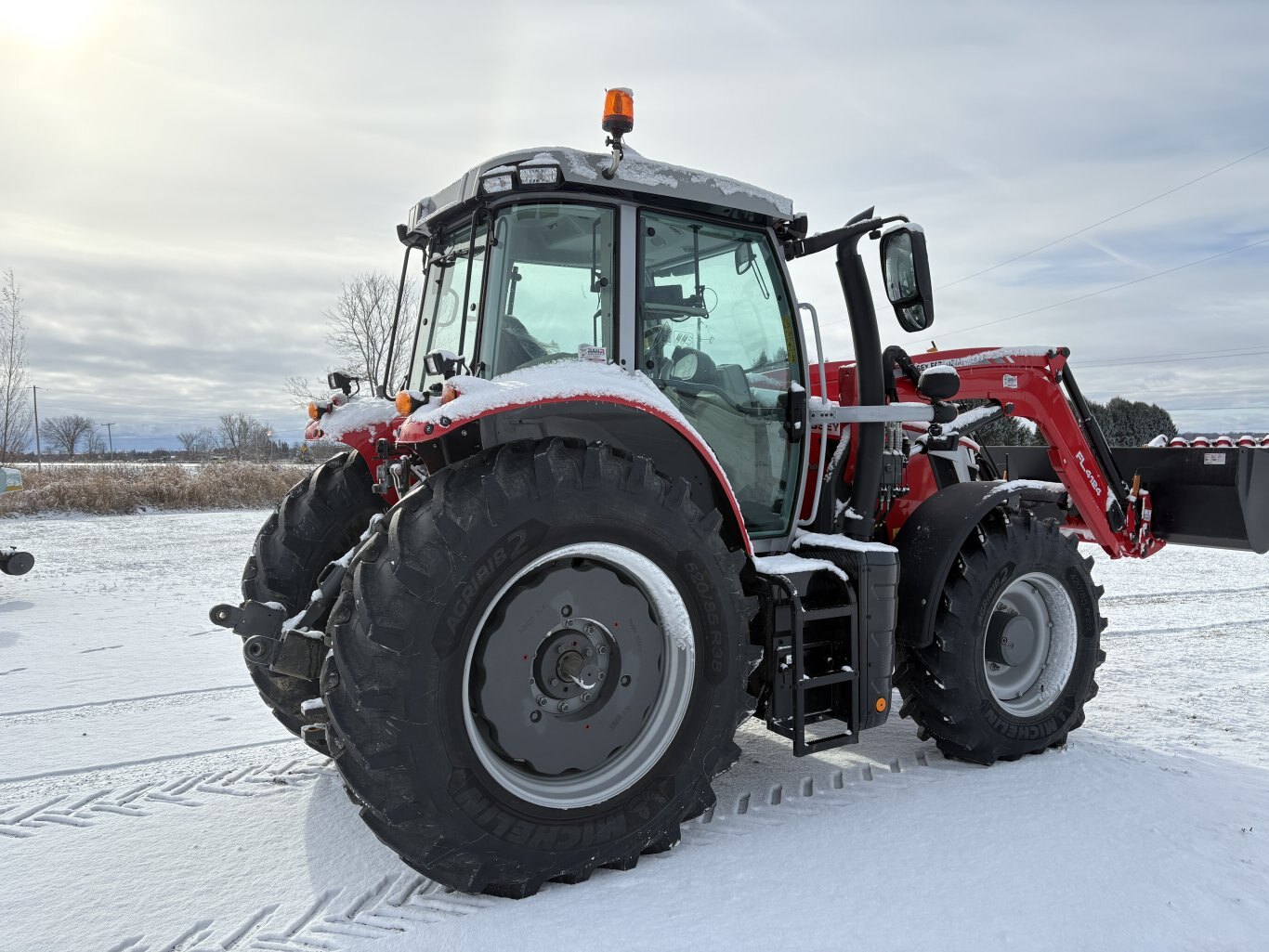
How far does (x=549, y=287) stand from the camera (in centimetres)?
327

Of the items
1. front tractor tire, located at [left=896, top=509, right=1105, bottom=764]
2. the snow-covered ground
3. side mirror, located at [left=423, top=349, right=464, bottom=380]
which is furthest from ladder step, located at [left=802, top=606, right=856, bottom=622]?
side mirror, located at [left=423, top=349, right=464, bottom=380]

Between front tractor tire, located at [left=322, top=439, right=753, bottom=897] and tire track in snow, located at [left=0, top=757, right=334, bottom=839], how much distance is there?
1330 millimetres

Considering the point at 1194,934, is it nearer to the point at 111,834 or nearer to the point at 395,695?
the point at 395,695

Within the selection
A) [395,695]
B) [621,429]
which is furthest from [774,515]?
[395,695]

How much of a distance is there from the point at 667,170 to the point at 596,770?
7.37 feet

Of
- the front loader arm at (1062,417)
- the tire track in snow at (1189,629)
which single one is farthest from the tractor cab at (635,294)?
the tire track in snow at (1189,629)

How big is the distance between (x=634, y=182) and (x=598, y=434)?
956 mm

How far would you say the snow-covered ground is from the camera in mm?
2498

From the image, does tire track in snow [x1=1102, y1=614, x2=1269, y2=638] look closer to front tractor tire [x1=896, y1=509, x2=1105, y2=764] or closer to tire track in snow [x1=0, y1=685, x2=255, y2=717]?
front tractor tire [x1=896, y1=509, x2=1105, y2=764]

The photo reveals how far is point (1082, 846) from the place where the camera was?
3002mm

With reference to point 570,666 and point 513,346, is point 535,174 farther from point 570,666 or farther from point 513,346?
point 570,666

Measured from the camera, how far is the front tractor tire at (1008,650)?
12.4ft

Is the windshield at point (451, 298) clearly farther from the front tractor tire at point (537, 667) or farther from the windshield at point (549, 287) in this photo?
the front tractor tire at point (537, 667)

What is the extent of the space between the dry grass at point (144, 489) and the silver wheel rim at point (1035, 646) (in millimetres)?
15489
